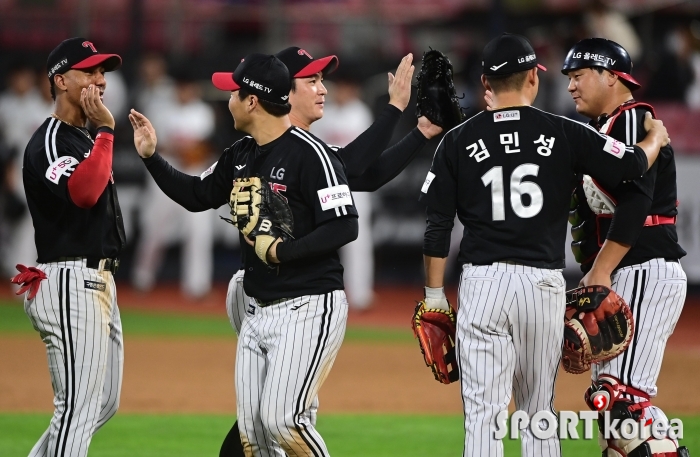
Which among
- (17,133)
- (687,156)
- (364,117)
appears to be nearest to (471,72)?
(364,117)

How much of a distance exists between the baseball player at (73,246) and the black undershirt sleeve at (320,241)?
3.26 feet

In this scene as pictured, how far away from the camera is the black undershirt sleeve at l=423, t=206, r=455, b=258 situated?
505cm

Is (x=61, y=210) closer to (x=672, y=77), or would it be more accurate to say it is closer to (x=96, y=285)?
(x=96, y=285)

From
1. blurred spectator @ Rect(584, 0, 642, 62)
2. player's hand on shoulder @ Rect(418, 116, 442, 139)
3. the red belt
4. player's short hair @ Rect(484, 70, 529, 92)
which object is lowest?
the red belt

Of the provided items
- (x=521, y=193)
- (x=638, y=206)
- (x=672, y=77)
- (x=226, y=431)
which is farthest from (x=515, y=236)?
(x=672, y=77)

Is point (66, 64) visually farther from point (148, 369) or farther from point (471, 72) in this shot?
point (471, 72)

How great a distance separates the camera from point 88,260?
516 cm

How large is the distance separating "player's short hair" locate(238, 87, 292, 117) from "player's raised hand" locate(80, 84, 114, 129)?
0.68 meters

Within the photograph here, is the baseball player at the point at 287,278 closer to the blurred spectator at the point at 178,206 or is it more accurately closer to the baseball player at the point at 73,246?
the baseball player at the point at 73,246

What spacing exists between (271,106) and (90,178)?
0.95 m

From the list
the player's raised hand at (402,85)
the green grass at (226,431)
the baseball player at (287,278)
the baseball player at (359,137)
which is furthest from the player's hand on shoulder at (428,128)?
the green grass at (226,431)

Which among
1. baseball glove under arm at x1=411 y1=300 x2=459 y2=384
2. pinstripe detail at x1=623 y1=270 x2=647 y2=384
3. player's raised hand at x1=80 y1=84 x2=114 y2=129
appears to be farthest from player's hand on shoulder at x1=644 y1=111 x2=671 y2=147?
player's raised hand at x1=80 y1=84 x2=114 y2=129

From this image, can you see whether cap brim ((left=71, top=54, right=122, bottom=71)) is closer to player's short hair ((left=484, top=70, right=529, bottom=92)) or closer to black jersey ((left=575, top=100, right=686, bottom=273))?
player's short hair ((left=484, top=70, right=529, bottom=92))

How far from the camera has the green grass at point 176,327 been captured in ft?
39.2
